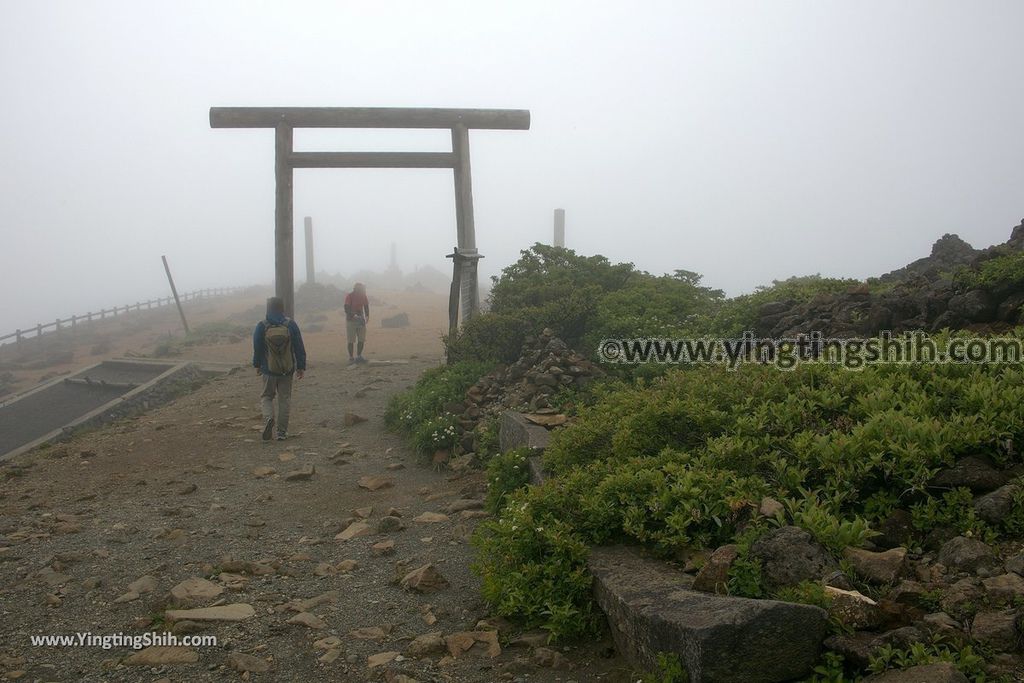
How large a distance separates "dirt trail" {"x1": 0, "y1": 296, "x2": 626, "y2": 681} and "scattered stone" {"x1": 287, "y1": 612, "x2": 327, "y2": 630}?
0.03 metres

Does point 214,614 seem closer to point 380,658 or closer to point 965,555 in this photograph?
point 380,658

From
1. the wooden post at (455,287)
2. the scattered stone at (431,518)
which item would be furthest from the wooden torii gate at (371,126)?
the scattered stone at (431,518)

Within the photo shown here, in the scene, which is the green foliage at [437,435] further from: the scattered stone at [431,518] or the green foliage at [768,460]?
the green foliage at [768,460]

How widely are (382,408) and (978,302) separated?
7483mm

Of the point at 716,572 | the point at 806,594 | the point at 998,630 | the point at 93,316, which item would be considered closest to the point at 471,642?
the point at 716,572

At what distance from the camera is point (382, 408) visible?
11.0 m

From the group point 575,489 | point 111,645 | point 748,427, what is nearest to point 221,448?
point 111,645

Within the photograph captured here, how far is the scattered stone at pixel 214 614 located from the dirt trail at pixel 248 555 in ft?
0.18

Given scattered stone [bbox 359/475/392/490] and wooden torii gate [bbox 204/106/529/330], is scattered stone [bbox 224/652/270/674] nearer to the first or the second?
scattered stone [bbox 359/475/392/490]

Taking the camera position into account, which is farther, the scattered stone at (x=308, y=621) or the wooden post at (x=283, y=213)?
the wooden post at (x=283, y=213)

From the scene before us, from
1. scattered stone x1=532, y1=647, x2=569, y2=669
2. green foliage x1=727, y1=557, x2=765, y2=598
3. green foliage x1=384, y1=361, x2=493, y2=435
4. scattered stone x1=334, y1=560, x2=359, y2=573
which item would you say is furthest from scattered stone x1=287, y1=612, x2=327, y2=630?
green foliage x1=384, y1=361, x2=493, y2=435

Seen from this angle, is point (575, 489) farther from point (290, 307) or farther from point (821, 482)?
point (290, 307)

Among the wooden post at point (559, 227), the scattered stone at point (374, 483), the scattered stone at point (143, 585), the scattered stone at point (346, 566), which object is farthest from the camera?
the wooden post at point (559, 227)

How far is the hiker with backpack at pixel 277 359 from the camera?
9.13 metres
